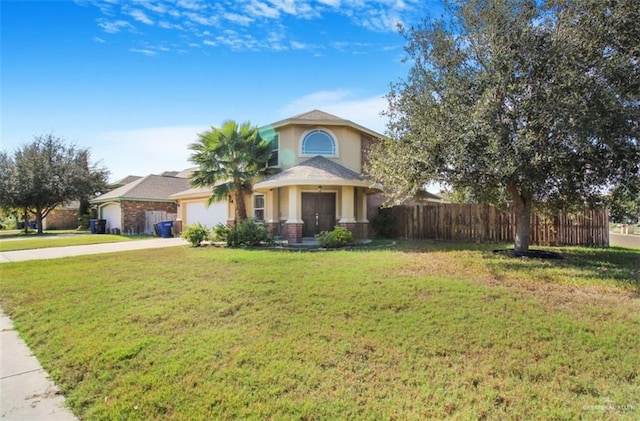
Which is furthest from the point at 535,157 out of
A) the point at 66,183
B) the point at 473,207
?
the point at 66,183

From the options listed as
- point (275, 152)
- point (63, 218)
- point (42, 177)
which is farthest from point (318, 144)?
point (63, 218)

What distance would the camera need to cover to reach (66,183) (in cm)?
2812

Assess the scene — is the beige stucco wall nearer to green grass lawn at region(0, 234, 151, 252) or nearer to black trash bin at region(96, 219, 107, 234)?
green grass lawn at region(0, 234, 151, 252)

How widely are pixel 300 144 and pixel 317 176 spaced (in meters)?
3.24

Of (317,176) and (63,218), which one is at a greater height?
(317,176)

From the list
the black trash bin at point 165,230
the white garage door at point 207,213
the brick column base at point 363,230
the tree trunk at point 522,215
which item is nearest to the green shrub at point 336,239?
the brick column base at point 363,230

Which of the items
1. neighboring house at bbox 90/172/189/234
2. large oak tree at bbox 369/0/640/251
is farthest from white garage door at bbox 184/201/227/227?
large oak tree at bbox 369/0/640/251

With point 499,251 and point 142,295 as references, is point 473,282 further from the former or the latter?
point 142,295

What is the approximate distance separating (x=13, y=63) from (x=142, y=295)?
579 centimetres

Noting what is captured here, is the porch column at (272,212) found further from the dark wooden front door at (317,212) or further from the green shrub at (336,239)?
the green shrub at (336,239)

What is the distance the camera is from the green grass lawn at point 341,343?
3422 mm

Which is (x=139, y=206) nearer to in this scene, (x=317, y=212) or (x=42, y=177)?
(x=42, y=177)

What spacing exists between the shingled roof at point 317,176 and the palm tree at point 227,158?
120 centimetres

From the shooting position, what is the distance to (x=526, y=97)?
8719 mm
